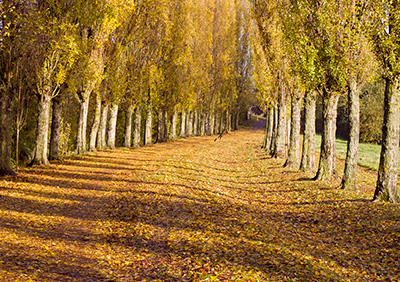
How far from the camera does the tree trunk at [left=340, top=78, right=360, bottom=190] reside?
45.4 ft

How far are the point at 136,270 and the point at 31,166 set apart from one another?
12112 millimetres

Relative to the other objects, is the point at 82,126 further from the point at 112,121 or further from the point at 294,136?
the point at 294,136

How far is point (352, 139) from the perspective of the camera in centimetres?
1384

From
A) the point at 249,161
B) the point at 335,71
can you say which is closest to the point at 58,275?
the point at 335,71

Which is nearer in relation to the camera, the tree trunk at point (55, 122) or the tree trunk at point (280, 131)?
the tree trunk at point (55, 122)

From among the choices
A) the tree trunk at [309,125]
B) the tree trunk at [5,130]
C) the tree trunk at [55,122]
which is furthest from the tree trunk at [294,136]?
the tree trunk at [5,130]

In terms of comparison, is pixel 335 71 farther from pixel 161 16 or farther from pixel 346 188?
pixel 161 16

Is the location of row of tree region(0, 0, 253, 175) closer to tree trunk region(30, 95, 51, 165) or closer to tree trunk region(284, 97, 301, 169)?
tree trunk region(30, 95, 51, 165)

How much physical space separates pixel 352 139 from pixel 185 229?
8328 millimetres

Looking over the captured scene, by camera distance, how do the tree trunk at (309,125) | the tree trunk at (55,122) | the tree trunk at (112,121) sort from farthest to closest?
1. the tree trunk at (112,121)
2. the tree trunk at (55,122)
3. the tree trunk at (309,125)

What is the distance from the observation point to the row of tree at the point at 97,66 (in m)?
14.2

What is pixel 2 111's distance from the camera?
14.1m

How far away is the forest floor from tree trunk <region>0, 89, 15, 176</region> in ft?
2.64

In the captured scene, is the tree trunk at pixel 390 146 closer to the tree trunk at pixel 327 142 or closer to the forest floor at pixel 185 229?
the forest floor at pixel 185 229
